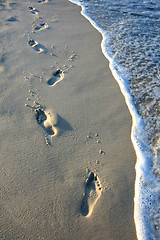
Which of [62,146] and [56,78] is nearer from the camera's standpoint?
[62,146]

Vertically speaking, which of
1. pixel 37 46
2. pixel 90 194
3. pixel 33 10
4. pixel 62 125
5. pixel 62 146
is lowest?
pixel 90 194

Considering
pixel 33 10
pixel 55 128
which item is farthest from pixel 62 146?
pixel 33 10

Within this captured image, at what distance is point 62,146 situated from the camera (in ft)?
8.34

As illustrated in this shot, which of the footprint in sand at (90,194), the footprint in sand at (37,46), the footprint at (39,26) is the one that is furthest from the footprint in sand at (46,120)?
the footprint at (39,26)

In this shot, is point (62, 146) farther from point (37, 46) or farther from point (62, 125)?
point (37, 46)

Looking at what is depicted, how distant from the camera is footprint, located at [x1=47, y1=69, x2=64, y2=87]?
3451 mm

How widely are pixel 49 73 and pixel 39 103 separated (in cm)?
87

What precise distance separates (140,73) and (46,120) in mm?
2328

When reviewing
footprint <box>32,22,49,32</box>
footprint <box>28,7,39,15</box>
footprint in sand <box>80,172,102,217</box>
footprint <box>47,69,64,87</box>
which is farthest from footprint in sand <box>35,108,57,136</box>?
footprint <box>28,7,39,15</box>

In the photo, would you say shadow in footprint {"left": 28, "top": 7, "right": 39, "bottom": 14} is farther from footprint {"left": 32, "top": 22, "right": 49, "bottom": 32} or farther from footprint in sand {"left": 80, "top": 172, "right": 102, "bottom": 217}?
footprint in sand {"left": 80, "top": 172, "right": 102, "bottom": 217}

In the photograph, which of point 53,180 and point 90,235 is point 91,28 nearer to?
point 53,180

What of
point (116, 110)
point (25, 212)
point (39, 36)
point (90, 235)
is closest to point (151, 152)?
point (116, 110)

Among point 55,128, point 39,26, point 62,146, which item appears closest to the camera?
point 62,146

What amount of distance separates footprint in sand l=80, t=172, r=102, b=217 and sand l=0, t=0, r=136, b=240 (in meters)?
0.01
